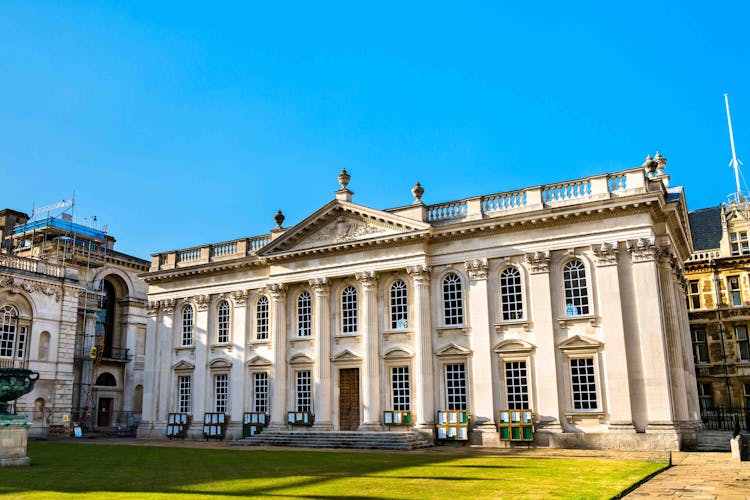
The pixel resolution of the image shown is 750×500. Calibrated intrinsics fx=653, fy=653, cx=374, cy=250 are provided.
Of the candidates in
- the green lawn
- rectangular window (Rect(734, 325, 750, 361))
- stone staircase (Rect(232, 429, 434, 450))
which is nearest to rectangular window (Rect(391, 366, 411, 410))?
stone staircase (Rect(232, 429, 434, 450))

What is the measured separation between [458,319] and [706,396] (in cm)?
1953

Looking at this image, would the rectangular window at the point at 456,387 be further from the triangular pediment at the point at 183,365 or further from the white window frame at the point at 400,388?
the triangular pediment at the point at 183,365

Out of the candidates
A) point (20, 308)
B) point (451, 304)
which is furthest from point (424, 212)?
point (20, 308)

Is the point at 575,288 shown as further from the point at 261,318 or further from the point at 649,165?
the point at 261,318

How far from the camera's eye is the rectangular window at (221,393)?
1419 inches

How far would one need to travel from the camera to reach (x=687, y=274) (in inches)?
1623

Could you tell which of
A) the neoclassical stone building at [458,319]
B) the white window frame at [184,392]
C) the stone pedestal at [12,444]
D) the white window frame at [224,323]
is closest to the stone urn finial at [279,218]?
the neoclassical stone building at [458,319]

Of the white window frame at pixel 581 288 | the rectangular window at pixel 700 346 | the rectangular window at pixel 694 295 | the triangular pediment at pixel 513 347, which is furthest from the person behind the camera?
the rectangular window at pixel 694 295

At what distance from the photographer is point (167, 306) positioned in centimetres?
3903

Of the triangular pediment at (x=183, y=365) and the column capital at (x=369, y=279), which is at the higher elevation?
the column capital at (x=369, y=279)

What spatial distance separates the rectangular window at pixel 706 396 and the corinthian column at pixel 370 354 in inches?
838

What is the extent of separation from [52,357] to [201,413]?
11.7 meters

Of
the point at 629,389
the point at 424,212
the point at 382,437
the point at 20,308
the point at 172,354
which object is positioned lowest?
the point at 382,437

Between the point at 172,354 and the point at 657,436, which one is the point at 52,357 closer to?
the point at 172,354
